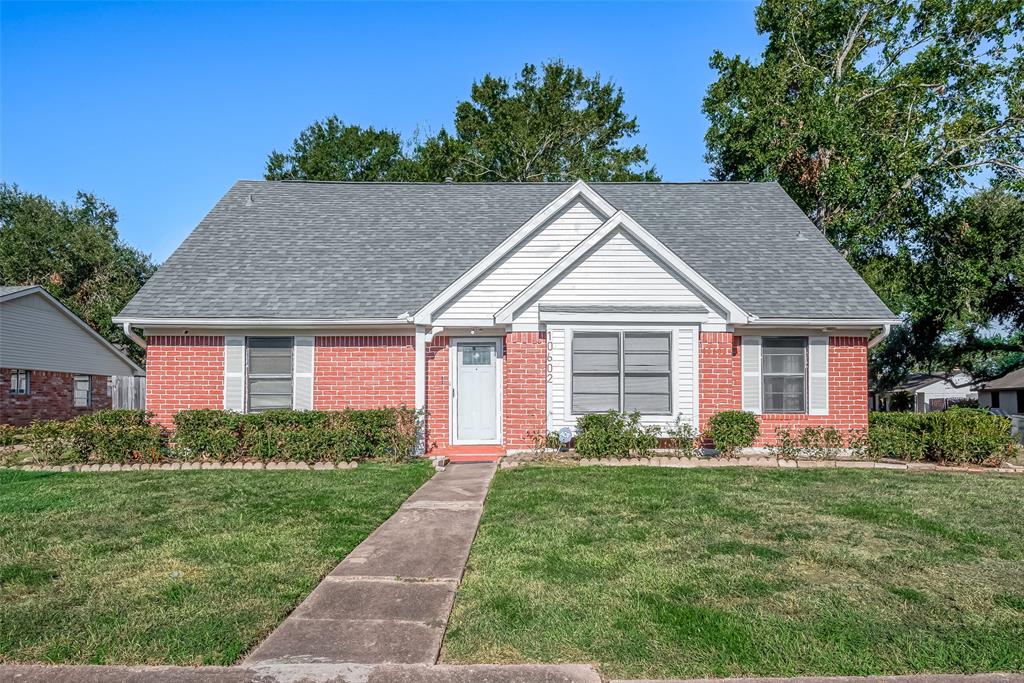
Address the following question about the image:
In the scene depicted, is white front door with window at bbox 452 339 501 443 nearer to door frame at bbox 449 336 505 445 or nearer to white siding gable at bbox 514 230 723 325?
door frame at bbox 449 336 505 445

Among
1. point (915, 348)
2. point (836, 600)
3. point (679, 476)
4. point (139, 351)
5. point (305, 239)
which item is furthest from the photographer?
point (139, 351)

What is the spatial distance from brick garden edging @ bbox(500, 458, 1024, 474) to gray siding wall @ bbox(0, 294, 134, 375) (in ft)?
→ 68.2

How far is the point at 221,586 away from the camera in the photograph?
556cm

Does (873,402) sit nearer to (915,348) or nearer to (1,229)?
(915,348)

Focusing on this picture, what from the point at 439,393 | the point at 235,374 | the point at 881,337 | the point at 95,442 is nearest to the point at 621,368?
the point at 439,393

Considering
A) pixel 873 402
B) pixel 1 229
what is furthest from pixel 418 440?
pixel 873 402

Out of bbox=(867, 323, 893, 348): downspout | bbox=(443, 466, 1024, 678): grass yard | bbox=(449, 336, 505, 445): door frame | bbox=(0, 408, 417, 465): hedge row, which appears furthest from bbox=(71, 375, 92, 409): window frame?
bbox=(867, 323, 893, 348): downspout

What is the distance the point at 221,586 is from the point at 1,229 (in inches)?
1721

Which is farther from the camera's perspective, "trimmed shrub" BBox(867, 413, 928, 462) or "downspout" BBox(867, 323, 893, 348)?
"downspout" BBox(867, 323, 893, 348)

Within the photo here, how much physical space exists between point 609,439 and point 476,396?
338 cm

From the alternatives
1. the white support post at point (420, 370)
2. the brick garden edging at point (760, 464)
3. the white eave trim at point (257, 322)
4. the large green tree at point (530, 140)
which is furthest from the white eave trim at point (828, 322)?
the large green tree at point (530, 140)

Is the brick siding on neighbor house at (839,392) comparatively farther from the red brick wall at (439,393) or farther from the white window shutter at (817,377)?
the red brick wall at (439,393)

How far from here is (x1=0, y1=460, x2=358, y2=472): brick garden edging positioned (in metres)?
12.2

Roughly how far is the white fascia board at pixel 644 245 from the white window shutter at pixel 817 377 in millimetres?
1976
